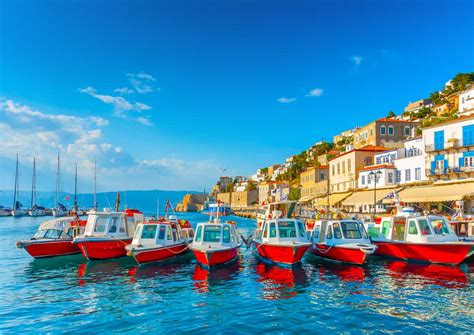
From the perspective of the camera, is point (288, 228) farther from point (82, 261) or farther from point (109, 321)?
point (82, 261)

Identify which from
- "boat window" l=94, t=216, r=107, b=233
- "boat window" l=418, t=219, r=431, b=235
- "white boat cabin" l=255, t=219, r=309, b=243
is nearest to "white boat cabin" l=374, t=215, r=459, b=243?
"boat window" l=418, t=219, r=431, b=235

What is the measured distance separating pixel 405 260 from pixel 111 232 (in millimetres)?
21120

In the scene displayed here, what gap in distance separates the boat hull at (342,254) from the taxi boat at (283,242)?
1.87 m

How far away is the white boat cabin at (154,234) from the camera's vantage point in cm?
2373

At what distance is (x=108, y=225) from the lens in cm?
2686

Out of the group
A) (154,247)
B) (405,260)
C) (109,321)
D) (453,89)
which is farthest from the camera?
(453,89)

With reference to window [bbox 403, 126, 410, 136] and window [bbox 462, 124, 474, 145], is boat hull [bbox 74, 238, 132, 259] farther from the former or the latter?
window [bbox 403, 126, 410, 136]

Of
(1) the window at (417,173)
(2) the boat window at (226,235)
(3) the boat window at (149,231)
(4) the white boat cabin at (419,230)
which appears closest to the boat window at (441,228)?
(4) the white boat cabin at (419,230)

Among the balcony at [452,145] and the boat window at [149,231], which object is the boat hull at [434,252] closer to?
the boat window at [149,231]

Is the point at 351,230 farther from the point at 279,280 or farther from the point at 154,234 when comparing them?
the point at 154,234

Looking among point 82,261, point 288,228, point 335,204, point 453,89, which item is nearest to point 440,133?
point 335,204

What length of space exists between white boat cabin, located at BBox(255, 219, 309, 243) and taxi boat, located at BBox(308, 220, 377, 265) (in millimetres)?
1957

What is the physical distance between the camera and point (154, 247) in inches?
896

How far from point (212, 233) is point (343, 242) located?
8.55 meters
